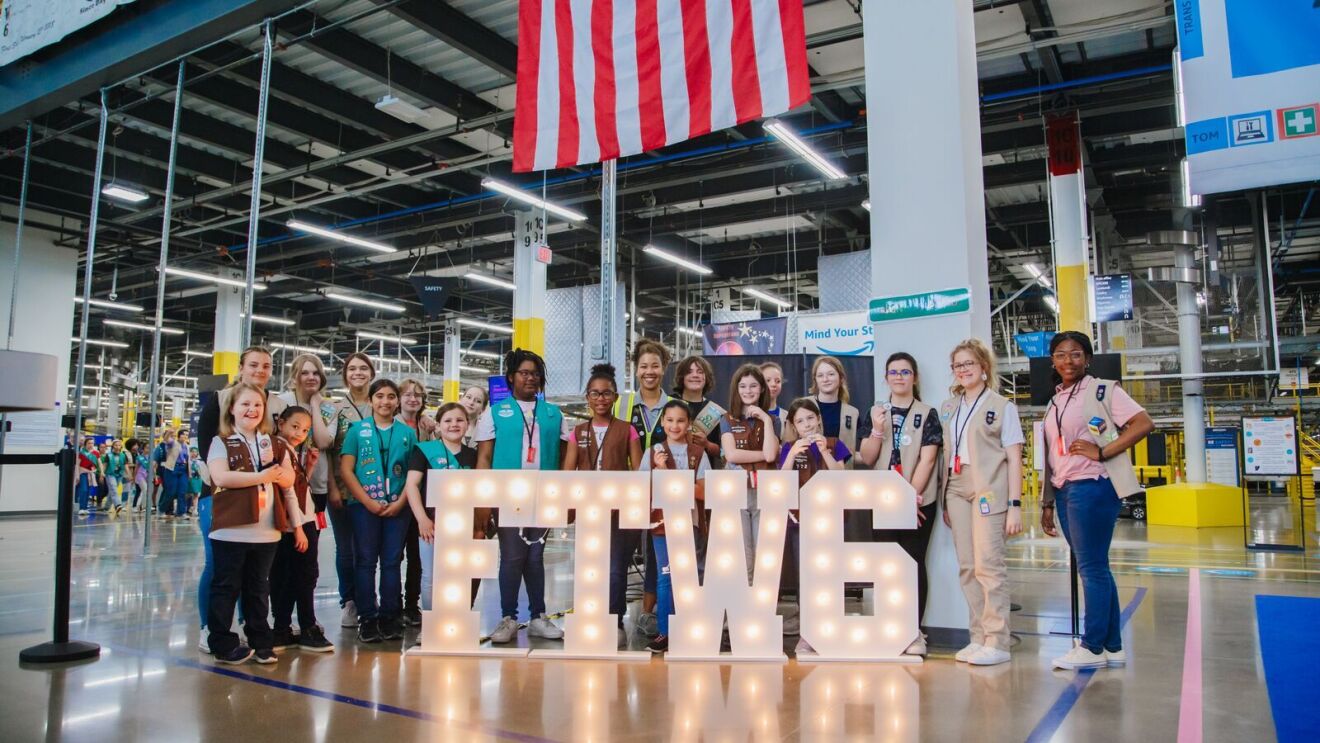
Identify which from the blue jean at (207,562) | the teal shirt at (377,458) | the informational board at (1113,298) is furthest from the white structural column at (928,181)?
the informational board at (1113,298)

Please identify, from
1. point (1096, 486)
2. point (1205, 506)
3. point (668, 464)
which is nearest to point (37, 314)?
point (668, 464)

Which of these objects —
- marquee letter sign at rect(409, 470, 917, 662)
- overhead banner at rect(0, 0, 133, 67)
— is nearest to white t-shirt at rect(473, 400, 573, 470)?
marquee letter sign at rect(409, 470, 917, 662)

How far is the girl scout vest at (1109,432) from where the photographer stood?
143 inches

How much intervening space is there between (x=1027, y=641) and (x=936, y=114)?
287 centimetres

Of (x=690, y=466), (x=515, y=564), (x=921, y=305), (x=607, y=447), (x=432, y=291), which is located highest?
(x=432, y=291)

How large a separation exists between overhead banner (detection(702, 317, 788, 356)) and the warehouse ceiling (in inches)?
101

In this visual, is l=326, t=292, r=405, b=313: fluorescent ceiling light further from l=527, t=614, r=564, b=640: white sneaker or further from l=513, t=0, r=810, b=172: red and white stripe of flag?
l=527, t=614, r=564, b=640: white sneaker

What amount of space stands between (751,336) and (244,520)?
844 centimetres

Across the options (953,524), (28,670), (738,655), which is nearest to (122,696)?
(28,670)

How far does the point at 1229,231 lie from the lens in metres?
15.9

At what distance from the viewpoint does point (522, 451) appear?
435 cm

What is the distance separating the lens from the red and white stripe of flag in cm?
507

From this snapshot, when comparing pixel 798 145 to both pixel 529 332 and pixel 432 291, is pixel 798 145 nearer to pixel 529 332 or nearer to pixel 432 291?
pixel 529 332

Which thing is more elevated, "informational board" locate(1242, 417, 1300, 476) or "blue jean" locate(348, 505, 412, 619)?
"informational board" locate(1242, 417, 1300, 476)
